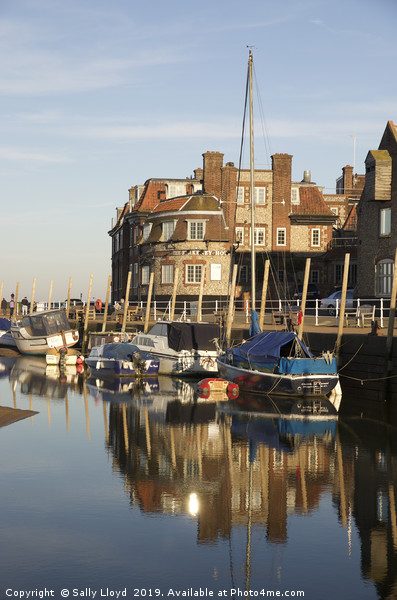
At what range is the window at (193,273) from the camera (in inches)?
2734

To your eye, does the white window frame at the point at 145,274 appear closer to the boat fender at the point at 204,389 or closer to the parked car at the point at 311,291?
the parked car at the point at 311,291

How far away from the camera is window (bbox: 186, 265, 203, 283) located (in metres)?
69.4

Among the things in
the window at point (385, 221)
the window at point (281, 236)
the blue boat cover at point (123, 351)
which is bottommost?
the blue boat cover at point (123, 351)

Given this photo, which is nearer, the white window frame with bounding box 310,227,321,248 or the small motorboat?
the small motorboat

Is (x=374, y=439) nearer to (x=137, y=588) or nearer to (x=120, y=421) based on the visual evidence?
(x=120, y=421)

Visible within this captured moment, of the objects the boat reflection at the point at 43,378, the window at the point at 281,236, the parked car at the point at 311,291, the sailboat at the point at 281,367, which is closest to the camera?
the sailboat at the point at 281,367

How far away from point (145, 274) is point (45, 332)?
65.0 feet

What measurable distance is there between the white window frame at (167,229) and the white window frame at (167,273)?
281 cm

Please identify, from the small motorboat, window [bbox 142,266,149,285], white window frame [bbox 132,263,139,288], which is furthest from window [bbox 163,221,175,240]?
the small motorboat

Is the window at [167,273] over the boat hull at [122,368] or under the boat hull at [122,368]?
over

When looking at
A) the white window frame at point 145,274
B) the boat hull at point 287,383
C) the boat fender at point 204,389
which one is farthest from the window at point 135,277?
the boat hull at point 287,383

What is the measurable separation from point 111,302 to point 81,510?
77.2 metres

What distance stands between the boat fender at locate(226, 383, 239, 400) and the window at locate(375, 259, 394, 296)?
1918 cm

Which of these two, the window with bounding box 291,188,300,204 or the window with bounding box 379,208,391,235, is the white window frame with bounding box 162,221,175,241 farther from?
the window with bounding box 379,208,391,235
